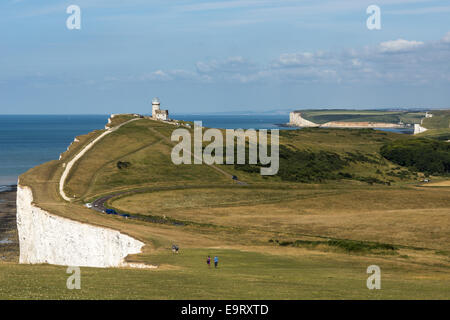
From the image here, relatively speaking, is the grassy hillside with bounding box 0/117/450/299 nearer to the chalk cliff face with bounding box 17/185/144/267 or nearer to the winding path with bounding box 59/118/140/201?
the winding path with bounding box 59/118/140/201

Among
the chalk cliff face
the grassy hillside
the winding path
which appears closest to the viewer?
the grassy hillside

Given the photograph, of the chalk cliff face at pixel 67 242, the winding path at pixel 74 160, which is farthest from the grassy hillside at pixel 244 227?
the chalk cliff face at pixel 67 242

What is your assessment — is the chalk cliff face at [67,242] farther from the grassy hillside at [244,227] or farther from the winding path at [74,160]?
the winding path at [74,160]

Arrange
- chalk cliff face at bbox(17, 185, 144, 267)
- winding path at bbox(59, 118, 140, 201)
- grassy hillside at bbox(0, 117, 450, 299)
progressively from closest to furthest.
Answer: grassy hillside at bbox(0, 117, 450, 299) < chalk cliff face at bbox(17, 185, 144, 267) < winding path at bbox(59, 118, 140, 201)

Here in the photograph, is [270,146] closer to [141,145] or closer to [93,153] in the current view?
[141,145]

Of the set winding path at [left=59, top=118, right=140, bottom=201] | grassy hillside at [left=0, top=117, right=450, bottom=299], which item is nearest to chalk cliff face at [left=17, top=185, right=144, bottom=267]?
grassy hillside at [left=0, top=117, right=450, bottom=299]

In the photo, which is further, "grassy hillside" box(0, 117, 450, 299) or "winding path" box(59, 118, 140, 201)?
"winding path" box(59, 118, 140, 201)
